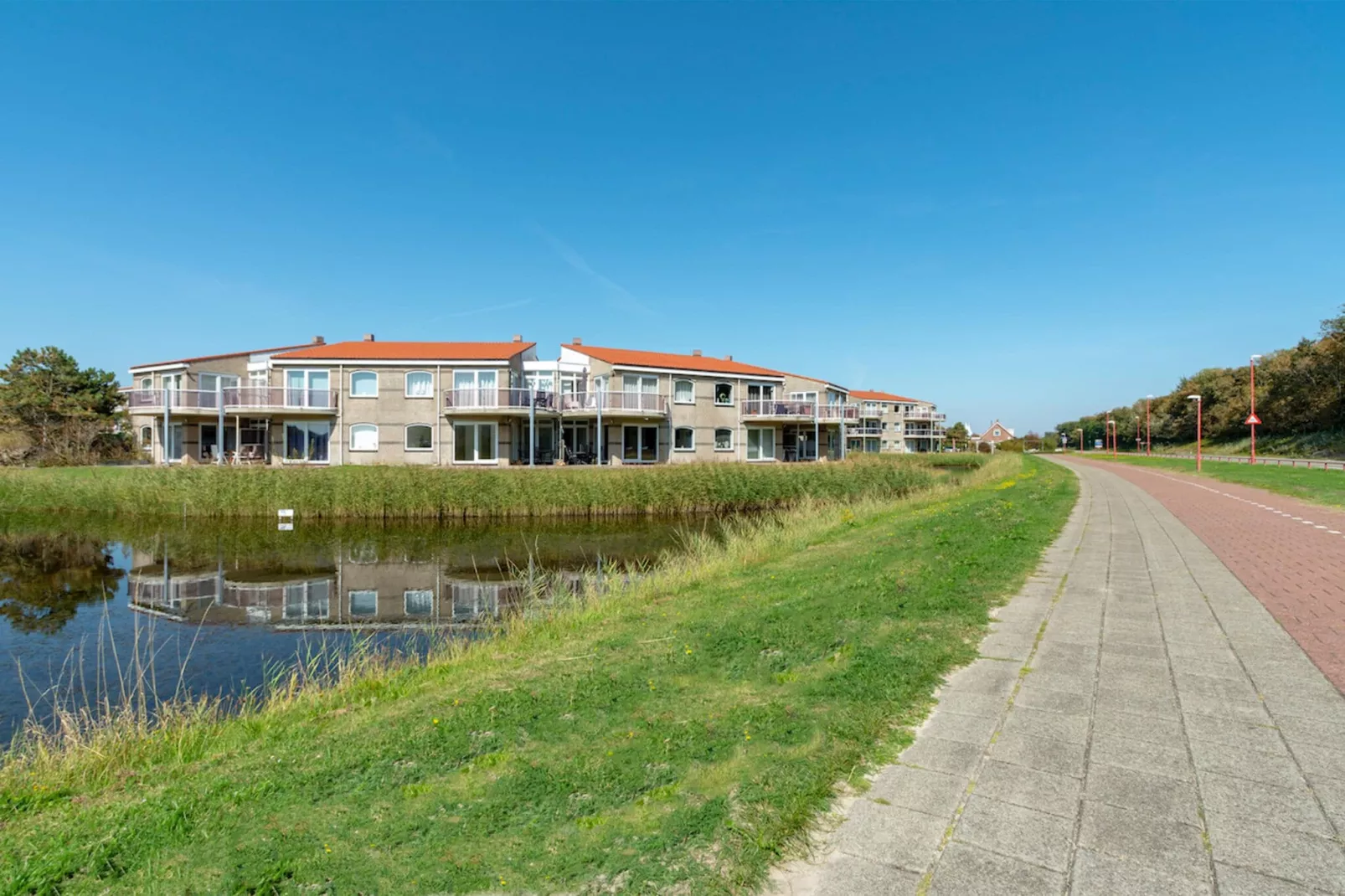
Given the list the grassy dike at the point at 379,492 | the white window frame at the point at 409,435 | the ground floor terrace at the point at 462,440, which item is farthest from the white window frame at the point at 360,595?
the white window frame at the point at 409,435

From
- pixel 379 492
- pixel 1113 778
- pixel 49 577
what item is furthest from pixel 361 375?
pixel 1113 778

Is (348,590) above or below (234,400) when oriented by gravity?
below

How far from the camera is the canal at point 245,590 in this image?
794 centimetres

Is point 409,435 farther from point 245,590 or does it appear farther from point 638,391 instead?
point 245,590

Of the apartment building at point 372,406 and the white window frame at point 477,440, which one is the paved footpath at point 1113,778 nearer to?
the apartment building at point 372,406

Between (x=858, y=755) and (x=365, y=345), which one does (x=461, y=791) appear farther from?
(x=365, y=345)

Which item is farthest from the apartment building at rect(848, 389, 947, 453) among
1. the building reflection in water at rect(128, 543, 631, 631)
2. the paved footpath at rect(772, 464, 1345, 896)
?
the paved footpath at rect(772, 464, 1345, 896)

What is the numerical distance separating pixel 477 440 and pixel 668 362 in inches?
452

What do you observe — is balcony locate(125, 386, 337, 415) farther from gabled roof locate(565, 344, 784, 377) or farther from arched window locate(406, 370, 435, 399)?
gabled roof locate(565, 344, 784, 377)

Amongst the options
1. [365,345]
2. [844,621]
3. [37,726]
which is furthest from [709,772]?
[365,345]

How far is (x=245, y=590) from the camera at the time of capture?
1280 cm

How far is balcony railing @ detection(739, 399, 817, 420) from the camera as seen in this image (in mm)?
36031

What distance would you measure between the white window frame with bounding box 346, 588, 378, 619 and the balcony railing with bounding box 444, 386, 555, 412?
16.5 m

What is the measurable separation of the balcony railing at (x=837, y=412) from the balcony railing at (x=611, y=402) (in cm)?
992
